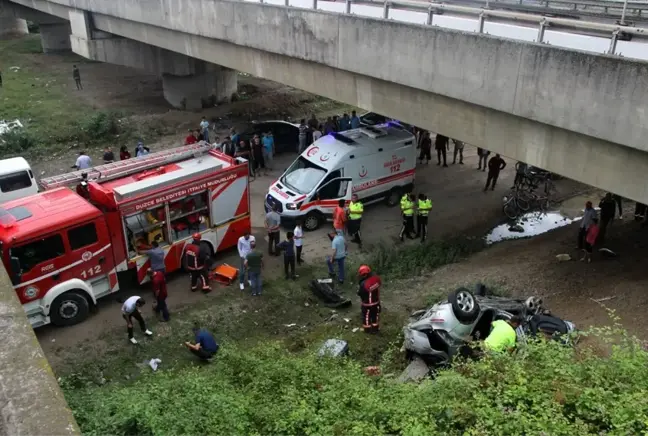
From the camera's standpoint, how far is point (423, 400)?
22.5 ft

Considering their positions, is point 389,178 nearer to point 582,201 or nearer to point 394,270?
point 394,270

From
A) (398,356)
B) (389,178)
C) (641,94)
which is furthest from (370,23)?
(398,356)

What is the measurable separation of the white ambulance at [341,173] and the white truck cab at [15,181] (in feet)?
22.6

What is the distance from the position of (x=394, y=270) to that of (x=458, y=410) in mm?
7380

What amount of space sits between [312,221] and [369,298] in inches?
215

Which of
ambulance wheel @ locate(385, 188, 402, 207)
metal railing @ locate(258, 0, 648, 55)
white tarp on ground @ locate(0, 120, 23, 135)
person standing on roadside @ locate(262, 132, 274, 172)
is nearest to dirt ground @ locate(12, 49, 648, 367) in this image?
ambulance wheel @ locate(385, 188, 402, 207)

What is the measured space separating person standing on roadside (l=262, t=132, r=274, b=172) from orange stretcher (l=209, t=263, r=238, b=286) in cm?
734

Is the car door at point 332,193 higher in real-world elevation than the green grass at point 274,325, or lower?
higher

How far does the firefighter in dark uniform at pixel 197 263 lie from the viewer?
41.7 feet

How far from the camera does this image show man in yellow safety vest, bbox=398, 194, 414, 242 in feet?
49.9

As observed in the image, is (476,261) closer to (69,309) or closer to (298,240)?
(298,240)

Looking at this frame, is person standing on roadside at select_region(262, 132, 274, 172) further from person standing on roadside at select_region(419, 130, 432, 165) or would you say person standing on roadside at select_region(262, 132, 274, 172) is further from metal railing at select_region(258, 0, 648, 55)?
metal railing at select_region(258, 0, 648, 55)

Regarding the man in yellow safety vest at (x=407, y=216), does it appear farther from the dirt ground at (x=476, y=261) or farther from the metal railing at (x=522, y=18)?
the metal railing at (x=522, y=18)

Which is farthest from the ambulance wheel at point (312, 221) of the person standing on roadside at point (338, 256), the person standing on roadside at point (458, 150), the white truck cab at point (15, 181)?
the white truck cab at point (15, 181)
